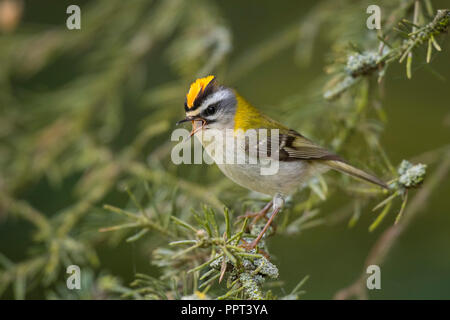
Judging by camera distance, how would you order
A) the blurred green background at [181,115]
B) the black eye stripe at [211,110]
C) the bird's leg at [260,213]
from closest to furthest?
1. the bird's leg at [260,213]
2. the black eye stripe at [211,110]
3. the blurred green background at [181,115]

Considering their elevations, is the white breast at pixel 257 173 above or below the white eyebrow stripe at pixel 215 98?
below

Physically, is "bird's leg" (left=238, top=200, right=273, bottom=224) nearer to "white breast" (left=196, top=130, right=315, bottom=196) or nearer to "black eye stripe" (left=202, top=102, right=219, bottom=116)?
"white breast" (left=196, top=130, right=315, bottom=196)

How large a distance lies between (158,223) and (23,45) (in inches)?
56.2

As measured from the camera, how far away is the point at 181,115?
2.01 metres

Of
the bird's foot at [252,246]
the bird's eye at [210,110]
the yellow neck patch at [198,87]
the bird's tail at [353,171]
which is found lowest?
the bird's foot at [252,246]

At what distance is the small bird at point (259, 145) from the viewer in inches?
55.6

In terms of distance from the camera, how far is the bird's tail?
1235 mm

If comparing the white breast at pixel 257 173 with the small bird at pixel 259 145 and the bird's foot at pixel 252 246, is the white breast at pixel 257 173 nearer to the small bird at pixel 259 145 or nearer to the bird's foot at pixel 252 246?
the small bird at pixel 259 145

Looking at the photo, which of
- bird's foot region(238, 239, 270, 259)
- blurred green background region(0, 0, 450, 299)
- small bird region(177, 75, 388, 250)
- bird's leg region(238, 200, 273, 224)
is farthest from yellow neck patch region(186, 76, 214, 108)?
bird's foot region(238, 239, 270, 259)

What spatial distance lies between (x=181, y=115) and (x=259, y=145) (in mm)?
602

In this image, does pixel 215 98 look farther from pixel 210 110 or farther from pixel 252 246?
pixel 252 246

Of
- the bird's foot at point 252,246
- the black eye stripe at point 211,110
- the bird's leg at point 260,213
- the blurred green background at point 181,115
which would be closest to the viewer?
the bird's foot at point 252,246

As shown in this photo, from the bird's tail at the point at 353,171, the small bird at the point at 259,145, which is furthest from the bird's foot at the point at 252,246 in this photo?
the bird's tail at the point at 353,171
